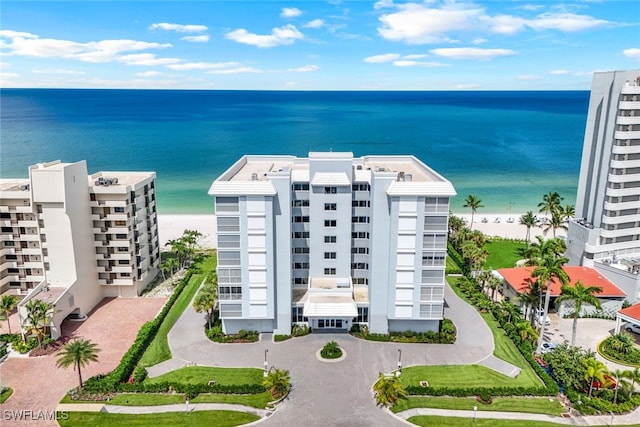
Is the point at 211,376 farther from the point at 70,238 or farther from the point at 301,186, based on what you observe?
the point at 70,238

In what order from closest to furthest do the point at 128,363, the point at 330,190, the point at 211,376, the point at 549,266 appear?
1. the point at 211,376
2. the point at 128,363
3. the point at 549,266
4. the point at 330,190

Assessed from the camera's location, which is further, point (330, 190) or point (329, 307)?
point (330, 190)

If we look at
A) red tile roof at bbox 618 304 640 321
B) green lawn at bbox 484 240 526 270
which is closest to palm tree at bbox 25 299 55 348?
green lawn at bbox 484 240 526 270

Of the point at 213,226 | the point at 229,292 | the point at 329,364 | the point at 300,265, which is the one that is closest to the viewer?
the point at 329,364

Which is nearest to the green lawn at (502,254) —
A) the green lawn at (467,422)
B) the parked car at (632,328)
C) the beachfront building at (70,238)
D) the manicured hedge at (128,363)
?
the parked car at (632,328)

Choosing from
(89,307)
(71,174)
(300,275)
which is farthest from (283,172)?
(89,307)

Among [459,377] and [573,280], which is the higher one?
[573,280]

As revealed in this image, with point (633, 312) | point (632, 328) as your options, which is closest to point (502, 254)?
point (632, 328)
